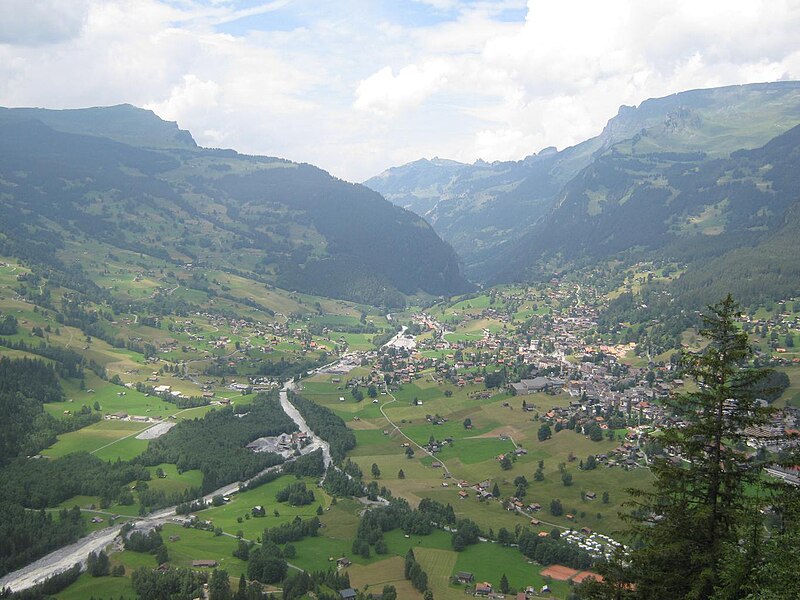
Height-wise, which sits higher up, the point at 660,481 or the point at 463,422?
the point at 660,481

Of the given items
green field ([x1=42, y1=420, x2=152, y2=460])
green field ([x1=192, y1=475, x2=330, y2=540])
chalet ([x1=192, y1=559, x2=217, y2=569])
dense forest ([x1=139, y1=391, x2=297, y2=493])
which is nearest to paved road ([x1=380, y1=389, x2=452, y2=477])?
dense forest ([x1=139, y1=391, x2=297, y2=493])

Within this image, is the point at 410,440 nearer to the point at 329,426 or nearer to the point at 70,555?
the point at 329,426

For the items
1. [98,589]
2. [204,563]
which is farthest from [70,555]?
[204,563]

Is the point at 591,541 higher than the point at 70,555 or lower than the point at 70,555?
lower

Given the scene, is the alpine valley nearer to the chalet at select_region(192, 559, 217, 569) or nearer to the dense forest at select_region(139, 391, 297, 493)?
the chalet at select_region(192, 559, 217, 569)

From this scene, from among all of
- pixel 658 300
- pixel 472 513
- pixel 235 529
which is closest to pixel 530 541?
pixel 472 513

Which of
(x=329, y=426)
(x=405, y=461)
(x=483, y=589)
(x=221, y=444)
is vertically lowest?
(x=405, y=461)

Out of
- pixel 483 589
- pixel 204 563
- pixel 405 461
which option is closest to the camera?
pixel 483 589

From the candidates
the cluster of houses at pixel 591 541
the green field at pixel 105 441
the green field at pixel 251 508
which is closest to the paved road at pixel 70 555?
the green field at pixel 251 508

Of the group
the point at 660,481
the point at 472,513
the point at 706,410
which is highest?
the point at 706,410

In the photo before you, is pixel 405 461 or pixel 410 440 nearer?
pixel 405 461

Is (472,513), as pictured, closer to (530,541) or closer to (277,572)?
(530,541)
